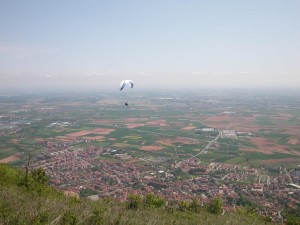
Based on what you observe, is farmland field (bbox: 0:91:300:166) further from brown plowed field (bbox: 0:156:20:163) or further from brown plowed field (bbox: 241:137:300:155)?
brown plowed field (bbox: 0:156:20:163)

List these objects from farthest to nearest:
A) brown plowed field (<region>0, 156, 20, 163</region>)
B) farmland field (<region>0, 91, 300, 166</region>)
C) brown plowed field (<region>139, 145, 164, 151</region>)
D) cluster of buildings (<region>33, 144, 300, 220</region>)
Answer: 1. brown plowed field (<region>139, 145, 164, 151</region>)
2. farmland field (<region>0, 91, 300, 166</region>)
3. brown plowed field (<region>0, 156, 20, 163</region>)
4. cluster of buildings (<region>33, 144, 300, 220</region>)

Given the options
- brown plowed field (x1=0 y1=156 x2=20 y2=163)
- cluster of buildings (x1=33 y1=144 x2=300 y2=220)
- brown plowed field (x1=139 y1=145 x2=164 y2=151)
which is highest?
brown plowed field (x1=0 y1=156 x2=20 y2=163)

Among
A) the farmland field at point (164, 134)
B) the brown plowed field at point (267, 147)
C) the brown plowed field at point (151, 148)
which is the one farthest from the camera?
the brown plowed field at point (151, 148)

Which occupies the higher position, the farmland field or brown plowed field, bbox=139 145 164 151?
the farmland field

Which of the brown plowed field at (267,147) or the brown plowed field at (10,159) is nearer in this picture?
the brown plowed field at (10,159)

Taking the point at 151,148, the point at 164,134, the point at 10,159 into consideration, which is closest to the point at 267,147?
the point at 151,148

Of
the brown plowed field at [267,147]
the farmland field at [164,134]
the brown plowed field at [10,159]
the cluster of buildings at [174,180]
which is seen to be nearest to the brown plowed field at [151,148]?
the farmland field at [164,134]

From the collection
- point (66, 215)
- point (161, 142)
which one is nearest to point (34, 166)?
point (161, 142)

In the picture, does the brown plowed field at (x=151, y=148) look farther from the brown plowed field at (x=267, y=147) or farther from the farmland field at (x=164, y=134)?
the brown plowed field at (x=267, y=147)

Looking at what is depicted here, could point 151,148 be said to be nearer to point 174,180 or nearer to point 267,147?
point 174,180

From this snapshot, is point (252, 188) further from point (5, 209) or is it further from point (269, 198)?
point (5, 209)

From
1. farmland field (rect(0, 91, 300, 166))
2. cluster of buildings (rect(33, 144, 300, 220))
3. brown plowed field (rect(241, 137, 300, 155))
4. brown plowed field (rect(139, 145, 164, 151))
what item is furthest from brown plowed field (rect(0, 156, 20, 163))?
brown plowed field (rect(241, 137, 300, 155))
